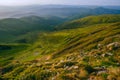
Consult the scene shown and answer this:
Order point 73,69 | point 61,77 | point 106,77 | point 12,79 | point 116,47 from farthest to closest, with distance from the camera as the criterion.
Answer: point 116,47
point 12,79
point 73,69
point 61,77
point 106,77

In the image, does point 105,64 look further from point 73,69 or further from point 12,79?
point 12,79

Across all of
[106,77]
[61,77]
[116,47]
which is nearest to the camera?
[106,77]

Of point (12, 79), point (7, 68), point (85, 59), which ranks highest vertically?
point (85, 59)

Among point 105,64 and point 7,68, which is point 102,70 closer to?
point 105,64

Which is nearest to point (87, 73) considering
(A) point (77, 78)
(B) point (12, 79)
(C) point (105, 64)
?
(A) point (77, 78)

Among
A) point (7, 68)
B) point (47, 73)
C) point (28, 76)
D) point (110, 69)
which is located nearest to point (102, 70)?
point (110, 69)

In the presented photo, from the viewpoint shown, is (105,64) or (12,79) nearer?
(105,64)

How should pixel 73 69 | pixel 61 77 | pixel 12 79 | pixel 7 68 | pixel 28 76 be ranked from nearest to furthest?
1. pixel 61 77
2. pixel 73 69
3. pixel 28 76
4. pixel 12 79
5. pixel 7 68

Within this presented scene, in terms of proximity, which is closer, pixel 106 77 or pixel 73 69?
pixel 106 77

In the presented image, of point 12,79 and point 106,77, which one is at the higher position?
point 106,77
